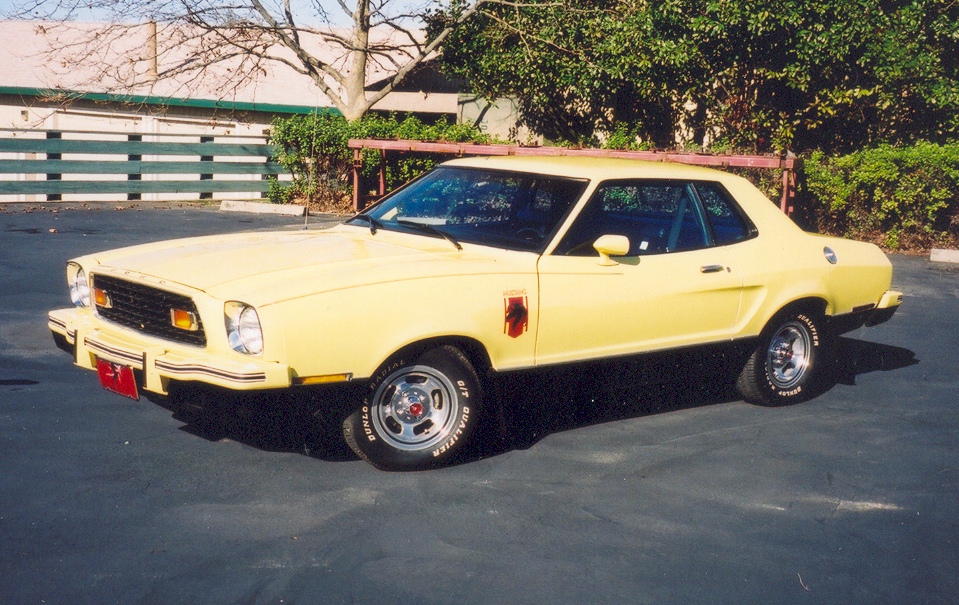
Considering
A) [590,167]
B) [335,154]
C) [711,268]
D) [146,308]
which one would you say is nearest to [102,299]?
[146,308]

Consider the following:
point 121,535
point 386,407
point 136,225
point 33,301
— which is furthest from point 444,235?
point 136,225

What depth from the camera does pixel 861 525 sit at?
4.61m

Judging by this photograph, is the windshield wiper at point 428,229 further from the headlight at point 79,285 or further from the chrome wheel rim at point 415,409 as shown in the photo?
the headlight at point 79,285

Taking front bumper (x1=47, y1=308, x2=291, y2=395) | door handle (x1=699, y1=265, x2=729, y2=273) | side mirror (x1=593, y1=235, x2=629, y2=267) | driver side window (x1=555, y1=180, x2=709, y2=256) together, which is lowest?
front bumper (x1=47, y1=308, x2=291, y2=395)

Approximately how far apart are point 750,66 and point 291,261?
14.8 metres

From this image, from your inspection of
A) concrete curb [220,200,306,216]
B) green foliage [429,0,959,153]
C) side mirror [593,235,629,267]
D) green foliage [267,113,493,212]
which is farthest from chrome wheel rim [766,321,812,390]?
concrete curb [220,200,306,216]

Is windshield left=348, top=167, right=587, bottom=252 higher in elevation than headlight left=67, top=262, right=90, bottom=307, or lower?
higher

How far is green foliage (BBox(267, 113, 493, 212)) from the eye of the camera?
62.5 feet

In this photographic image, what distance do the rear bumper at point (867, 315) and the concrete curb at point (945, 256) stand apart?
306 inches

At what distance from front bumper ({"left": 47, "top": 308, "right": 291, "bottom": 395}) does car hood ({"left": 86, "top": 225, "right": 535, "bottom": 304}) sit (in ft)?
0.96

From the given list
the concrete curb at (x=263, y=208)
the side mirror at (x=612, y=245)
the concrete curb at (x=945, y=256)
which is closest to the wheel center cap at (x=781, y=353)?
the side mirror at (x=612, y=245)

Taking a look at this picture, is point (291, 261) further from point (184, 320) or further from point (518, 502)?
point (518, 502)

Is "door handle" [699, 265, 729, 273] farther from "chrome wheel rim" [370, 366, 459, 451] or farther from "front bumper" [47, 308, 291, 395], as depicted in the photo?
"front bumper" [47, 308, 291, 395]

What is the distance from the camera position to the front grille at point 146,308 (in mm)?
4758
